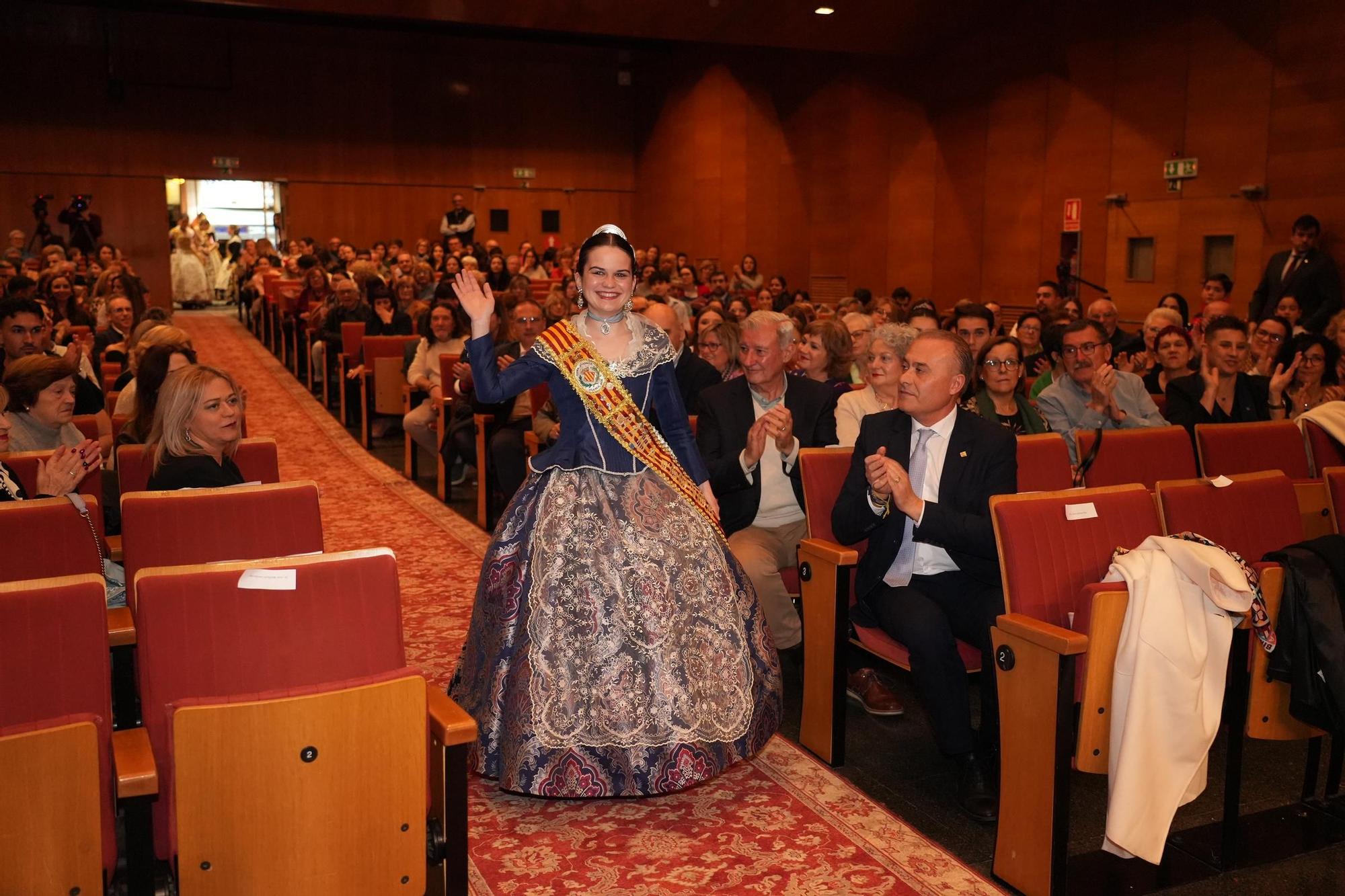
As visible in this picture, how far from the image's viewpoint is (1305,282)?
9.12 metres

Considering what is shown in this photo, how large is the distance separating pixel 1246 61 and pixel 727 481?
29.3 ft

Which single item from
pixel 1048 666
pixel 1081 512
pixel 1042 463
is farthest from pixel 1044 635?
pixel 1042 463

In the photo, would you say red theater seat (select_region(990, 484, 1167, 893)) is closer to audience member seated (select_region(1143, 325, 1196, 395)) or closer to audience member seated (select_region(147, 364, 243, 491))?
audience member seated (select_region(147, 364, 243, 491))

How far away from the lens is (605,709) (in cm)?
283

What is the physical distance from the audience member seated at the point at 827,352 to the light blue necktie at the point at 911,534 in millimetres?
1614

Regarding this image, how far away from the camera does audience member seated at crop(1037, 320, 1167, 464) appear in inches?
183

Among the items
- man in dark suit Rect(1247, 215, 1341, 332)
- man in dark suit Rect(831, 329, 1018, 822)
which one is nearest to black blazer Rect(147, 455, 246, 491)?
man in dark suit Rect(831, 329, 1018, 822)

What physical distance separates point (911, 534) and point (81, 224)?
15.8 metres

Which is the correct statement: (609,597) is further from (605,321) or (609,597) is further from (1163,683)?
(1163,683)

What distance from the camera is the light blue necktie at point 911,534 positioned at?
3.34 m

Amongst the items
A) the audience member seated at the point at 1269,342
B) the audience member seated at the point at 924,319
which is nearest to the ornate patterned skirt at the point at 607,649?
the audience member seated at the point at 924,319

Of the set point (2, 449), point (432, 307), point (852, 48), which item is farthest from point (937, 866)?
point (852, 48)

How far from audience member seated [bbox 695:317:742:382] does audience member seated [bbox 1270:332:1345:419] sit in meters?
2.58

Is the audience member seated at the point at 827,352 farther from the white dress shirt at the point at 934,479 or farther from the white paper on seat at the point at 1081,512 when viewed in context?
the white paper on seat at the point at 1081,512
